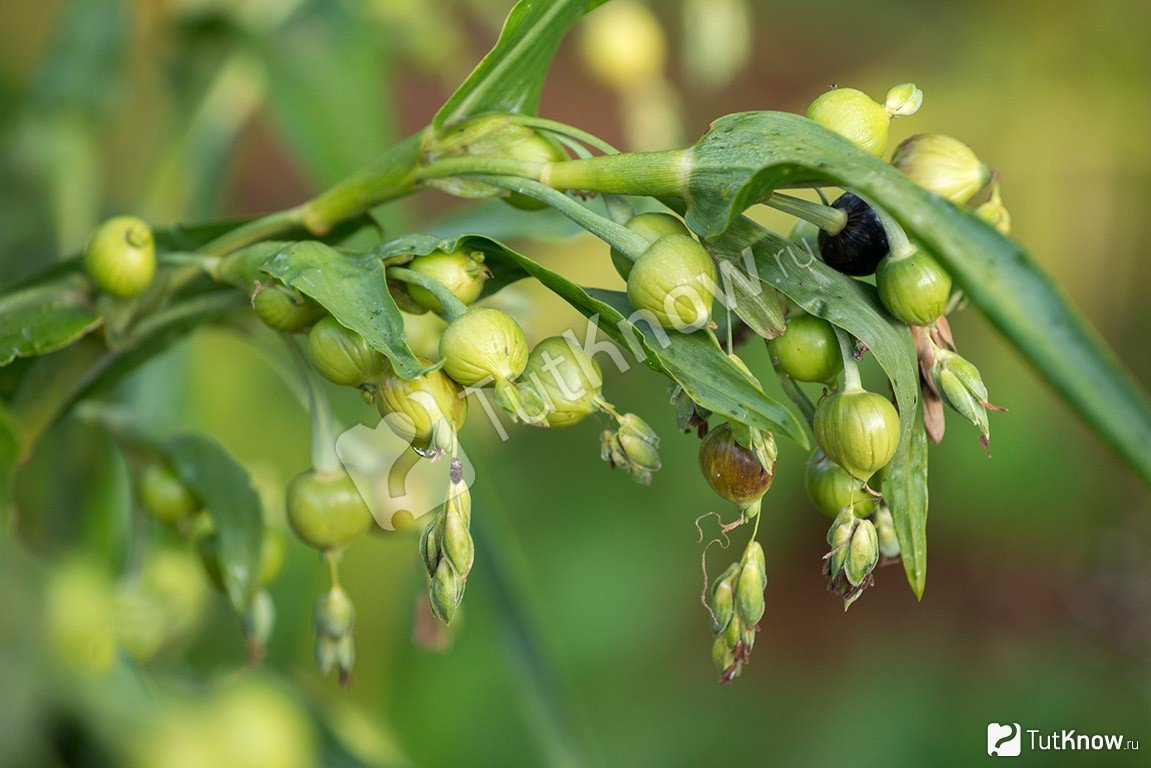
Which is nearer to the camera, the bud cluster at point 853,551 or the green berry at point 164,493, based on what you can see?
the bud cluster at point 853,551

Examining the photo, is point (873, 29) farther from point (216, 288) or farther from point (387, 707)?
point (216, 288)

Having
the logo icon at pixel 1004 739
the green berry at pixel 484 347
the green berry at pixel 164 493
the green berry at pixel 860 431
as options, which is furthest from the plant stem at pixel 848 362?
the logo icon at pixel 1004 739

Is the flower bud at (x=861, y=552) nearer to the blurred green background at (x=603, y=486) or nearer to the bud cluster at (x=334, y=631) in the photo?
the bud cluster at (x=334, y=631)

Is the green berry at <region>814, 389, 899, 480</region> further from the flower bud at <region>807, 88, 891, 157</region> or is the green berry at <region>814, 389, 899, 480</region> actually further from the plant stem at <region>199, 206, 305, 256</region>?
the plant stem at <region>199, 206, 305, 256</region>

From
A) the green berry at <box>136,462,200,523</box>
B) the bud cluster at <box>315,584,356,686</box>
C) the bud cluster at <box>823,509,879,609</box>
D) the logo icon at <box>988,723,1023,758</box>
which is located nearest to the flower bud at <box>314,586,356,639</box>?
the bud cluster at <box>315,584,356,686</box>

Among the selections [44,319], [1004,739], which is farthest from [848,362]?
[1004,739]

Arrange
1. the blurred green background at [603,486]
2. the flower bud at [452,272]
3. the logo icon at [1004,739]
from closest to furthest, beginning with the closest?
the flower bud at [452,272]
the blurred green background at [603,486]
the logo icon at [1004,739]

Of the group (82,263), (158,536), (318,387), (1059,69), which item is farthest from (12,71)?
(1059,69)
